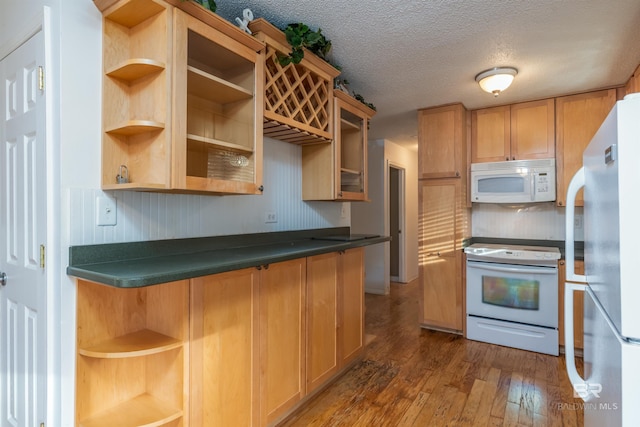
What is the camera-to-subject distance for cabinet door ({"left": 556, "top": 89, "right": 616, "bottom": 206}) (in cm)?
303

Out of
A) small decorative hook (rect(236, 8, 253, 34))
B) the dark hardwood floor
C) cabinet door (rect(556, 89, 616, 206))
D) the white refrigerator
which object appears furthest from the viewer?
cabinet door (rect(556, 89, 616, 206))

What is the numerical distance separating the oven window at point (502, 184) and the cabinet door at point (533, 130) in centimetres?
24

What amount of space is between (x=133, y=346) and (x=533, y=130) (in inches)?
146

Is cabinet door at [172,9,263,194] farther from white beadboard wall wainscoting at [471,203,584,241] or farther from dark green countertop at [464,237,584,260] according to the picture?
white beadboard wall wainscoting at [471,203,584,241]

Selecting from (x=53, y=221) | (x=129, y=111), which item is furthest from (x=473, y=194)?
(x=53, y=221)

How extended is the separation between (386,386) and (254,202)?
163 centimetres

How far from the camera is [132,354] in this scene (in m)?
1.29

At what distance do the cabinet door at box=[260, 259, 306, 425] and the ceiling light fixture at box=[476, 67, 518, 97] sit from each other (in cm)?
203

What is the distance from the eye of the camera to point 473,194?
3506 millimetres

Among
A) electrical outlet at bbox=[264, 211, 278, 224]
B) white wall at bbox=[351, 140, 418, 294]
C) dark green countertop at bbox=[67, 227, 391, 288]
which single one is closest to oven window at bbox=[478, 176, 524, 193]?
white wall at bbox=[351, 140, 418, 294]

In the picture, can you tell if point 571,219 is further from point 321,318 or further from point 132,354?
point 132,354

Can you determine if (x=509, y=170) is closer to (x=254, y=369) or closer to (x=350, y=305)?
(x=350, y=305)

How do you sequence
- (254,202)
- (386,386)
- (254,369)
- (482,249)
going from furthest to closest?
(482,249) < (386,386) < (254,202) < (254,369)

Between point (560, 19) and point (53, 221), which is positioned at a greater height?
point (560, 19)
